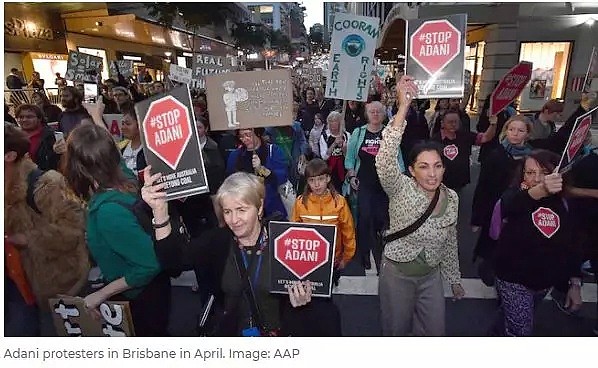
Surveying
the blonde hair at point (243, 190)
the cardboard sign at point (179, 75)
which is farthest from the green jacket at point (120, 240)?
the cardboard sign at point (179, 75)

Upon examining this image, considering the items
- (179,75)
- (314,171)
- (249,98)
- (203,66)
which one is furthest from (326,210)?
(179,75)

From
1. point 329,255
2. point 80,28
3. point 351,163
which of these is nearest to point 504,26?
point 351,163

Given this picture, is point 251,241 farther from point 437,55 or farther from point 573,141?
point 573,141

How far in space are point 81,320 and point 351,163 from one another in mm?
2185

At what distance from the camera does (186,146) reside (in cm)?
170

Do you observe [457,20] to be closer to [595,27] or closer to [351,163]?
[351,163]

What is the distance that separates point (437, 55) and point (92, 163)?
1794mm

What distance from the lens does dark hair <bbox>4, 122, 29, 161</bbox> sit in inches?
75.2

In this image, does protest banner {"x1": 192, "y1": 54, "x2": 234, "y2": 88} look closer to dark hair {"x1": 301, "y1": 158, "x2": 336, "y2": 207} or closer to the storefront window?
dark hair {"x1": 301, "y1": 158, "x2": 336, "y2": 207}

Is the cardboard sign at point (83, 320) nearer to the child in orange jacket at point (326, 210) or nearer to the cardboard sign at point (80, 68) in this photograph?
the child in orange jacket at point (326, 210)

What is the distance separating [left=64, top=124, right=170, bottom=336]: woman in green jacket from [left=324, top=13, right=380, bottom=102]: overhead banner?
82.4 inches

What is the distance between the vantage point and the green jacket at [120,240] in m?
1.53

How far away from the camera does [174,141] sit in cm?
172

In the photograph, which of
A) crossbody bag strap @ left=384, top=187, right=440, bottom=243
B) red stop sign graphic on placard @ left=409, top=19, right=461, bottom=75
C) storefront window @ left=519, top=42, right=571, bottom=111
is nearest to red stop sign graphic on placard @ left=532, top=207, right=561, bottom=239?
crossbody bag strap @ left=384, top=187, right=440, bottom=243
